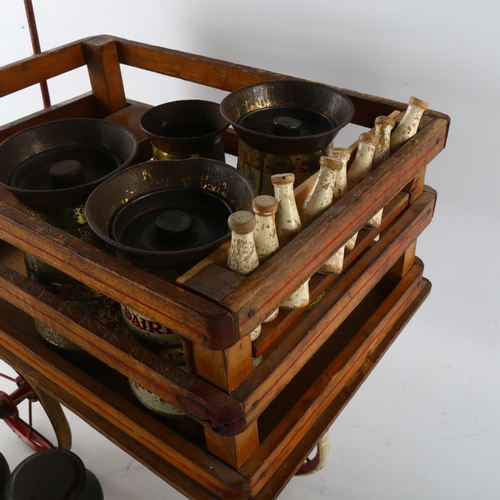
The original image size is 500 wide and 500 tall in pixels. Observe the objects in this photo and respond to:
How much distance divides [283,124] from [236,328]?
49 cm

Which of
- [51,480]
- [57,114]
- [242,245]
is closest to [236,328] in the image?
[242,245]

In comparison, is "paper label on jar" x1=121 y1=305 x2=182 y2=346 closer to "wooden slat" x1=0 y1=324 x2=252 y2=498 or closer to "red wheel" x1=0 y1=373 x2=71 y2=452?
"wooden slat" x1=0 y1=324 x2=252 y2=498

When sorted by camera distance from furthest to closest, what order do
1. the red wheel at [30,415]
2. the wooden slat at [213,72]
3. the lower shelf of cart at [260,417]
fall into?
the red wheel at [30,415] < the wooden slat at [213,72] < the lower shelf of cart at [260,417]

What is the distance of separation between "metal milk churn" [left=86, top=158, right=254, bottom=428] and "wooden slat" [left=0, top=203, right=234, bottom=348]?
0.06 m

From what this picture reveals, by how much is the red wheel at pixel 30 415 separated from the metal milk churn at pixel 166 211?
0.60m

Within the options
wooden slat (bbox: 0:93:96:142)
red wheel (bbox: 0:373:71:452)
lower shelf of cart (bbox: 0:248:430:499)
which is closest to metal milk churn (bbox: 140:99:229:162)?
wooden slat (bbox: 0:93:96:142)

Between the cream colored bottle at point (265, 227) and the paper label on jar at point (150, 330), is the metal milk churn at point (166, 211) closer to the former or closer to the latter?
the paper label on jar at point (150, 330)

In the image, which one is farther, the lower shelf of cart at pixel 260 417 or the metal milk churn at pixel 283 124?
the metal milk churn at pixel 283 124

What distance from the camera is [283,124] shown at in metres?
1.10

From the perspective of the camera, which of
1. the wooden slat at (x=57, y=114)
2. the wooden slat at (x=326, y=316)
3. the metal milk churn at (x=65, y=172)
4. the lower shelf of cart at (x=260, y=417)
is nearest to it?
the wooden slat at (x=326, y=316)

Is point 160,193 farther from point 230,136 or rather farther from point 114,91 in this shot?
point 114,91

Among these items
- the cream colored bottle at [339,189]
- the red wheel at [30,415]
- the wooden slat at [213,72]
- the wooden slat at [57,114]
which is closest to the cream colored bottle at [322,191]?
the cream colored bottle at [339,189]

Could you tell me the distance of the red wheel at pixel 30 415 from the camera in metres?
1.55

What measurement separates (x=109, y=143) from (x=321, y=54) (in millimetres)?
654
